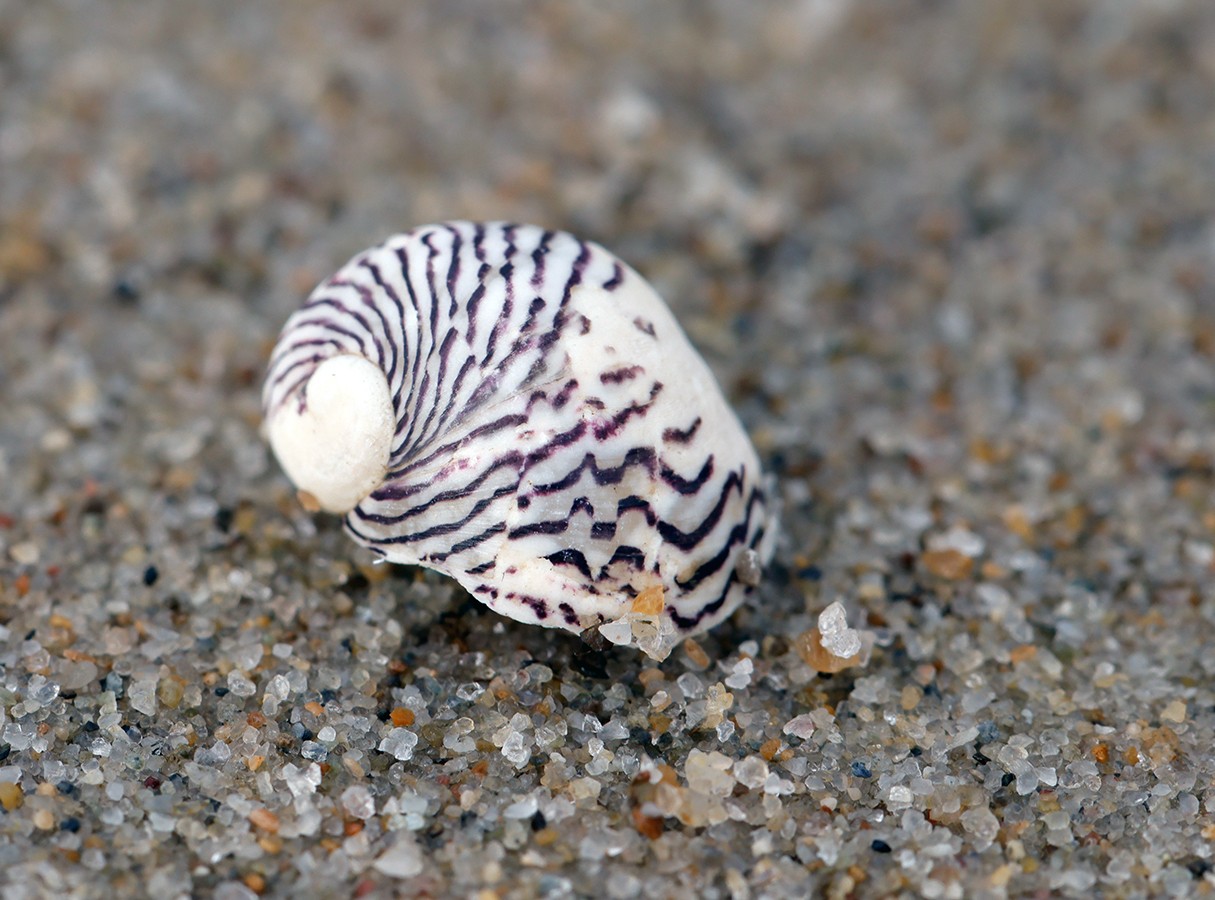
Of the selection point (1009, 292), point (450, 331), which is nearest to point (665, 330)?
point (450, 331)

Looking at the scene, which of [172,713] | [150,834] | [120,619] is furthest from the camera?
[120,619]

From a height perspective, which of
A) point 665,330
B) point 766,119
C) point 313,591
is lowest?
point 313,591

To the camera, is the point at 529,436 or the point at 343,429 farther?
the point at 343,429

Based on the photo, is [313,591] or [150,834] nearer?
[150,834]

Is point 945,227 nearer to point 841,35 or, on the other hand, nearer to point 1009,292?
point 1009,292
